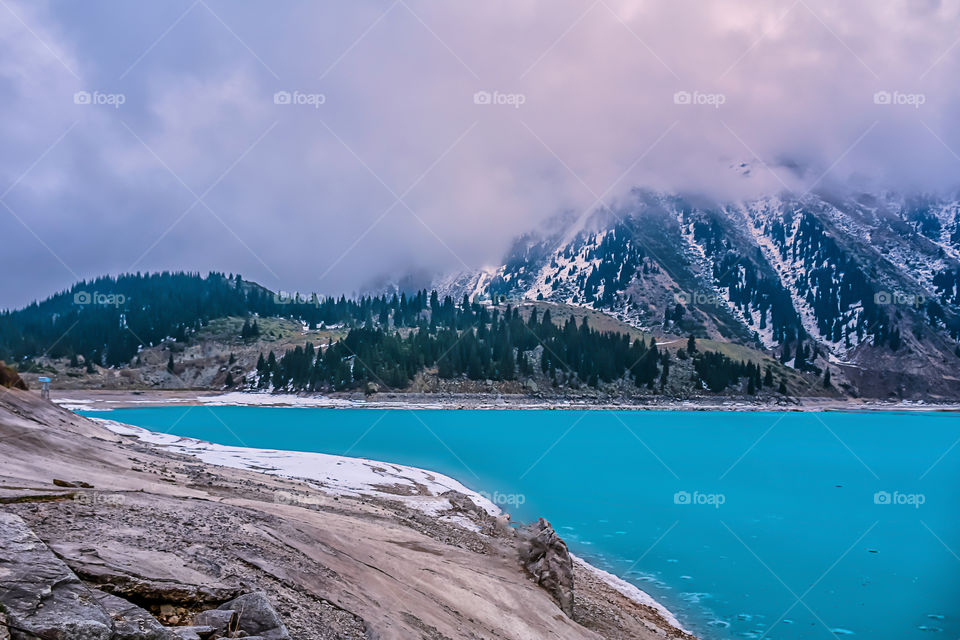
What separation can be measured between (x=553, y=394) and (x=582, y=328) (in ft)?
114

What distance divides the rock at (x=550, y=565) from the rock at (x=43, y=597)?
11326 mm

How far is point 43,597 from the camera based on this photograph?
5.80 metres

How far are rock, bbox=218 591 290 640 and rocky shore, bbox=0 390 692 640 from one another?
0.02 metres

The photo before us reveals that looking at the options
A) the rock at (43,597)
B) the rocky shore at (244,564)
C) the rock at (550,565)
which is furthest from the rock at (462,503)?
the rock at (43,597)

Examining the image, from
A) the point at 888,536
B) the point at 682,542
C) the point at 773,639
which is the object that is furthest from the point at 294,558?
the point at 888,536

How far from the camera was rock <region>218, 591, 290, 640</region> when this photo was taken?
7.42 m

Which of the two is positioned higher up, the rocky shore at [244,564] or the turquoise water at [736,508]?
the rocky shore at [244,564]

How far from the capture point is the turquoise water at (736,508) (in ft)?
67.4

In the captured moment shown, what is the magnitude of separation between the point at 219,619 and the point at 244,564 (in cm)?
247

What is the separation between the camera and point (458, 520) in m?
23.1

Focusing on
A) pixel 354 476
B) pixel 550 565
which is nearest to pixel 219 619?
pixel 550 565

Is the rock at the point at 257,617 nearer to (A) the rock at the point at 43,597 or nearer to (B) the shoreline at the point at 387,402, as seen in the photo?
(A) the rock at the point at 43,597

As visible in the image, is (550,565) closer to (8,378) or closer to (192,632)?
(192,632)

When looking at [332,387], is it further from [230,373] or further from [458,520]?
[458,520]
